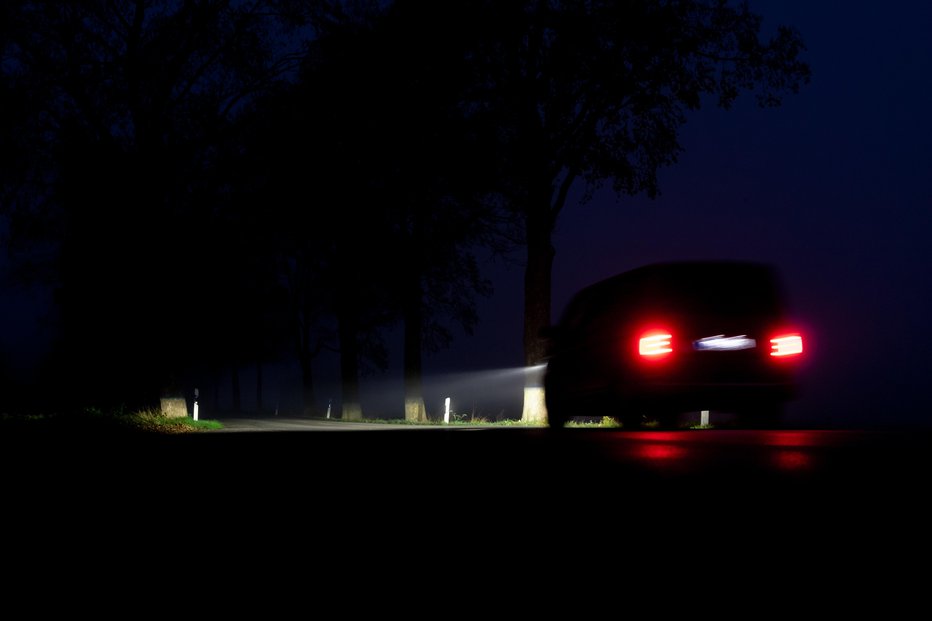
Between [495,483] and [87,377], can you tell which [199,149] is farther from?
[87,377]

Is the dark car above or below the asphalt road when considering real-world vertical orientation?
above

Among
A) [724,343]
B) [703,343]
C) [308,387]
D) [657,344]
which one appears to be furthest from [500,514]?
[308,387]

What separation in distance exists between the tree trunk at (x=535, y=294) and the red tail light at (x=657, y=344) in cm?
1268

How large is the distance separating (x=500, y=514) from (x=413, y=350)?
3004cm

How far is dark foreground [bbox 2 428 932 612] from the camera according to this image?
13.1 ft

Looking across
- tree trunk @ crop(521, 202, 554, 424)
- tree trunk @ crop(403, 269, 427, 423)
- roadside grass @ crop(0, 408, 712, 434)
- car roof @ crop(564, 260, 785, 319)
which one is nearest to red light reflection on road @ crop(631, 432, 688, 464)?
car roof @ crop(564, 260, 785, 319)

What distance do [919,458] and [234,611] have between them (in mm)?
6759

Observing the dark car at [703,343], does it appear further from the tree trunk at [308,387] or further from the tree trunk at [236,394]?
the tree trunk at [236,394]

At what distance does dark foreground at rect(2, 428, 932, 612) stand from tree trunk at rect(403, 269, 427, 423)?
Result: 975 inches

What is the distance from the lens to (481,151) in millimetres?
26094

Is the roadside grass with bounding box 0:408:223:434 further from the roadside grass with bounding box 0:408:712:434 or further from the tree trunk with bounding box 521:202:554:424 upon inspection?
the tree trunk with bounding box 521:202:554:424

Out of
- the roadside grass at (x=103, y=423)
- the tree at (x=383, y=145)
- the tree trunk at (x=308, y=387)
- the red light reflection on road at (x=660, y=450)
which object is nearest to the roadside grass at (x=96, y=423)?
the roadside grass at (x=103, y=423)

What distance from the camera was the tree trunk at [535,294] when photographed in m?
25.0

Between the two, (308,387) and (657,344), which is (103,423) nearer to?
(657,344)
